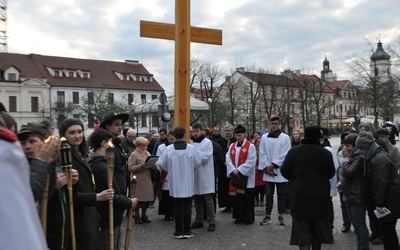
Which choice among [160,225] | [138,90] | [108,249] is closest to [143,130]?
[138,90]

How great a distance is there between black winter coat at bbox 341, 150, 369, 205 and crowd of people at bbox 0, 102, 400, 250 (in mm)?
14

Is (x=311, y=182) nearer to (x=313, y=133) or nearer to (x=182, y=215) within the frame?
(x=313, y=133)

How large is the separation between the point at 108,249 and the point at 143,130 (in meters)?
67.7

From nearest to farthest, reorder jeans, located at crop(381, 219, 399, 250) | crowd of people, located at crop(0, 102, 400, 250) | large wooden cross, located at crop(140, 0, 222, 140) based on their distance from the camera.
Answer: crowd of people, located at crop(0, 102, 400, 250) → jeans, located at crop(381, 219, 399, 250) → large wooden cross, located at crop(140, 0, 222, 140)

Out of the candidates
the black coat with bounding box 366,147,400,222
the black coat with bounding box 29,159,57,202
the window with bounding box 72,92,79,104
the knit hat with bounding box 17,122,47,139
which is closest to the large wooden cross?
the black coat with bounding box 366,147,400,222

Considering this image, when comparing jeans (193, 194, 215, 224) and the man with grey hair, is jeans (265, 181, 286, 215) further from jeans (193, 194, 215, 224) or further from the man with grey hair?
the man with grey hair

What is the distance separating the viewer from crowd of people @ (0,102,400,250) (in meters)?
2.69

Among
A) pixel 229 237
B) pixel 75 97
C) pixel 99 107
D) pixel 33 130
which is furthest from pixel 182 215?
pixel 75 97

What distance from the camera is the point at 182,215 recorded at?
26.2 feet

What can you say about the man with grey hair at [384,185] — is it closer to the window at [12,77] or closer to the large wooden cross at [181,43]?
the large wooden cross at [181,43]

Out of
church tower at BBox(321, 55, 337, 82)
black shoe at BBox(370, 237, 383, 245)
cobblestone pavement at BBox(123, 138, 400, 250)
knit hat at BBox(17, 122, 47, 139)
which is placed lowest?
cobblestone pavement at BBox(123, 138, 400, 250)

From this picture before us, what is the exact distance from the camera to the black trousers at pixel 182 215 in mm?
7934

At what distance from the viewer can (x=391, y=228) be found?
575 cm

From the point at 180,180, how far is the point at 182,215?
0.64 m
